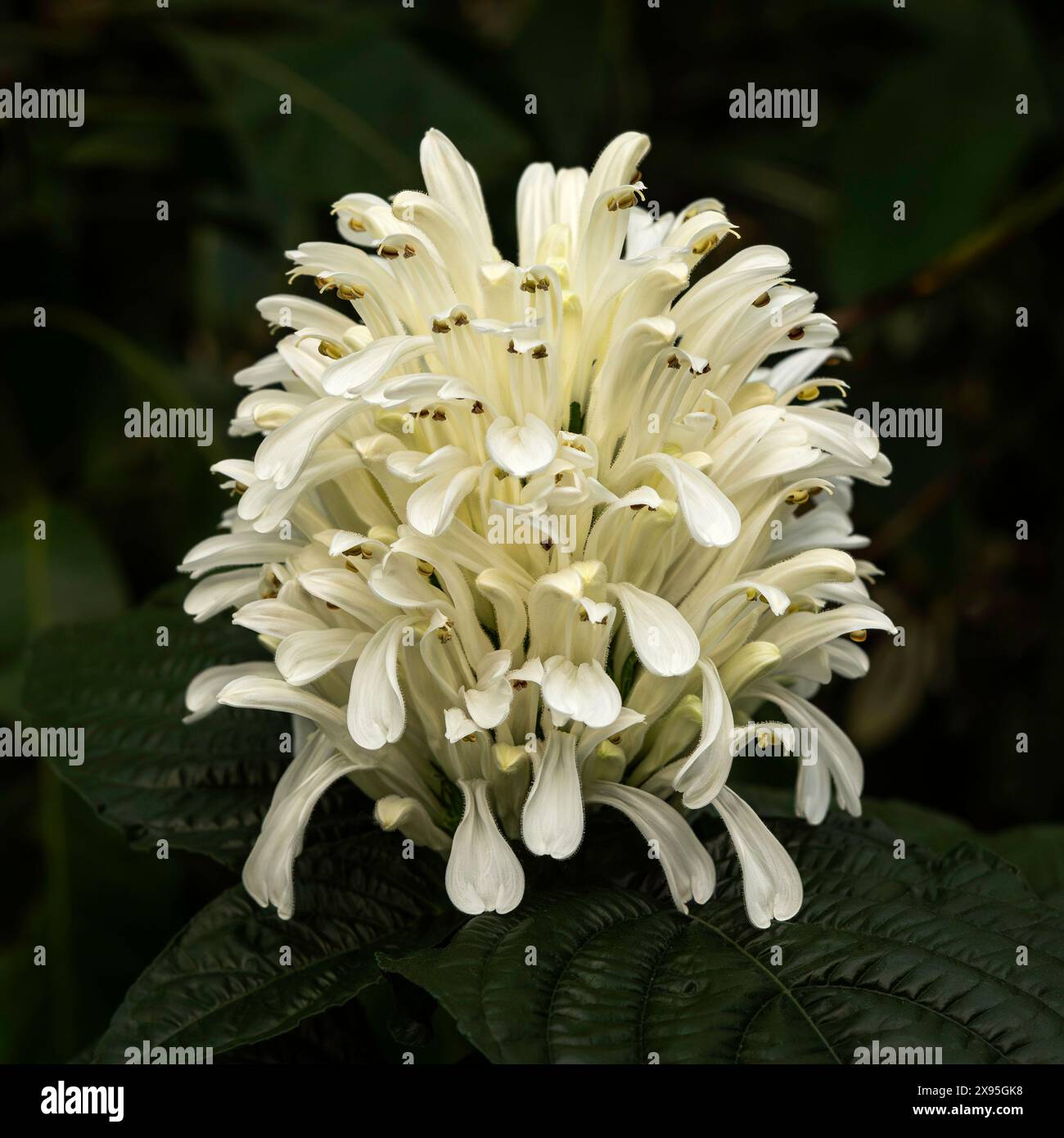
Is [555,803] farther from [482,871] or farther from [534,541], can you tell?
[534,541]

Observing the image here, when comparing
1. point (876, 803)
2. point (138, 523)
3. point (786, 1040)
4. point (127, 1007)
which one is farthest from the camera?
point (138, 523)

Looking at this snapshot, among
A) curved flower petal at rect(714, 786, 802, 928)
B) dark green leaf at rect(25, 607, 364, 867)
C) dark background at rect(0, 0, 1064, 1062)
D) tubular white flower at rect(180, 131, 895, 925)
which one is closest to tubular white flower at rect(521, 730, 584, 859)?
tubular white flower at rect(180, 131, 895, 925)

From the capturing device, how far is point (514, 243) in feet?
6.24

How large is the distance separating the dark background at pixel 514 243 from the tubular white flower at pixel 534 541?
0.81m

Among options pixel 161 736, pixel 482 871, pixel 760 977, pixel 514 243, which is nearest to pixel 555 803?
pixel 482 871

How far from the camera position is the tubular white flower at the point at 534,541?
78cm

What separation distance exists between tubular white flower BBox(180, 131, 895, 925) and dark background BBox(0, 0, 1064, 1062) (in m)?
0.81

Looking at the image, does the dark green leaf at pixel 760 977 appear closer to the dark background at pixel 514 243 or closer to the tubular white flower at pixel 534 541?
the tubular white flower at pixel 534 541

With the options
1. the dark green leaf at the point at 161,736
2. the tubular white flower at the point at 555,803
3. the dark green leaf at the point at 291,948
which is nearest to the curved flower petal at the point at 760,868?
the tubular white flower at the point at 555,803

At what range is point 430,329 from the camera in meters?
0.87
